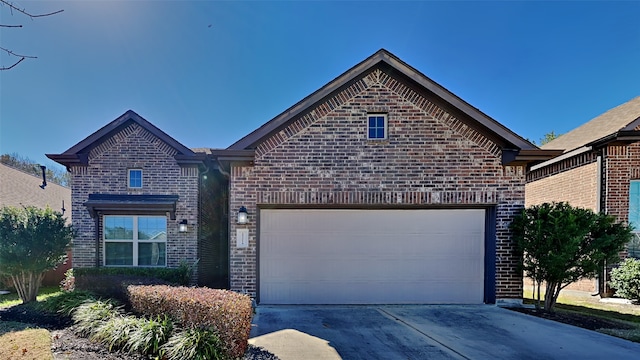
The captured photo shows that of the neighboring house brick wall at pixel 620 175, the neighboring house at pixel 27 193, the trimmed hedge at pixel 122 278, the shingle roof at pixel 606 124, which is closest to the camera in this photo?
the trimmed hedge at pixel 122 278

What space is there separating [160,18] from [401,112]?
7.20 m

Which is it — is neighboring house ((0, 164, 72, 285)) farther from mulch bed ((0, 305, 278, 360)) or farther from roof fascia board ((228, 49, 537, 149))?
roof fascia board ((228, 49, 537, 149))

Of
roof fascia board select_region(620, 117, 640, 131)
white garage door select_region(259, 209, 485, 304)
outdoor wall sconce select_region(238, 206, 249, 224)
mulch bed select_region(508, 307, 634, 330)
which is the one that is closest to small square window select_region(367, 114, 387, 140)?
white garage door select_region(259, 209, 485, 304)

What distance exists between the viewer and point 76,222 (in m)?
9.26

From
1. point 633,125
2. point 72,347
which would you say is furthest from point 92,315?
point 633,125

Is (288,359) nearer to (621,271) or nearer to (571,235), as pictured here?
(571,235)

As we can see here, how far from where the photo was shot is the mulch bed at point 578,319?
6.31 meters

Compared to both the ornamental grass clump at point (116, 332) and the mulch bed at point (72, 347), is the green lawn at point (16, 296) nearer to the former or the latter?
the mulch bed at point (72, 347)

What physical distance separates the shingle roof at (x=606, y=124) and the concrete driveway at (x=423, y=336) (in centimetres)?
670

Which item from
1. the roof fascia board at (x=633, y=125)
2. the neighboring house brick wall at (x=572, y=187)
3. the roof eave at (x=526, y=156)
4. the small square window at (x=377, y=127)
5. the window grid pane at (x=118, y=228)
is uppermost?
the roof fascia board at (x=633, y=125)

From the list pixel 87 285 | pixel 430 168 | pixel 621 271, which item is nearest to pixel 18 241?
pixel 87 285

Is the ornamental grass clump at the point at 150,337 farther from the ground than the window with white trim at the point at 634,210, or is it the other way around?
the window with white trim at the point at 634,210

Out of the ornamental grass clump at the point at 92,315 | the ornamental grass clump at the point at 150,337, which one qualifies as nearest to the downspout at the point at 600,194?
the ornamental grass clump at the point at 150,337

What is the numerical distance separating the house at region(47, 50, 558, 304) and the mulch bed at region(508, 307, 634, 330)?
25.0 inches
